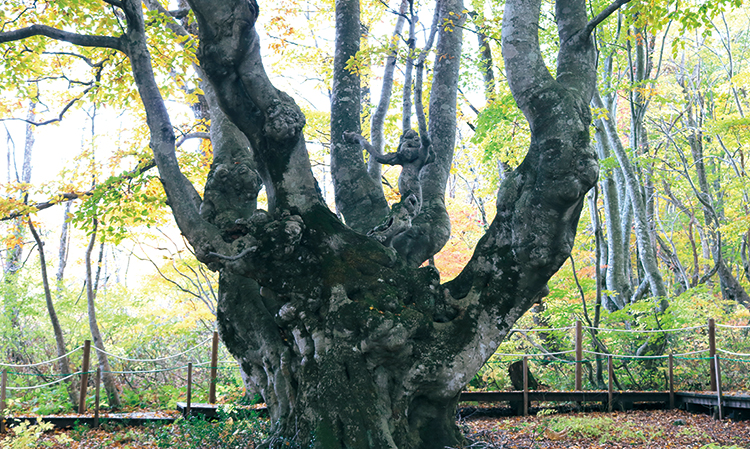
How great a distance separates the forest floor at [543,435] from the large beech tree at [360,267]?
55 centimetres

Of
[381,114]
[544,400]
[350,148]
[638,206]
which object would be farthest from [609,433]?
[638,206]

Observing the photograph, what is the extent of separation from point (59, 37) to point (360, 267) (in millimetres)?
3500

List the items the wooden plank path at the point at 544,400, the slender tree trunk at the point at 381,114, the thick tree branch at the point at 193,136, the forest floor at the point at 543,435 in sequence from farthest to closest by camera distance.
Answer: the thick tree branch at the point at 193,136 → the wooden plank path at the point at 544,400 → the slender tree trunk at the point at 381,114 → the forest floor at the point at 543,435

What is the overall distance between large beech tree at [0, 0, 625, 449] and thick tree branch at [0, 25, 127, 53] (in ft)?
0.05

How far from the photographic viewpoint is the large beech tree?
3779 mm

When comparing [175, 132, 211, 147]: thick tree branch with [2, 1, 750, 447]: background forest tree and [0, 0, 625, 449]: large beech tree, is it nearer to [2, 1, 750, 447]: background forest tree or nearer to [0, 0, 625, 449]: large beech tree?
[2, 1, 750, 447]: background forest tree

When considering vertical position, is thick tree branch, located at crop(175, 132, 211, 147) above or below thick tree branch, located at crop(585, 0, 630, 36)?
above

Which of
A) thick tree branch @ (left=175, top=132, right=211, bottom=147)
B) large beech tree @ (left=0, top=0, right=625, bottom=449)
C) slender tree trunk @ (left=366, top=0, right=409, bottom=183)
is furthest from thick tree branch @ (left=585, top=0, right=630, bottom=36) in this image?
thick tree branch @ (left=175, top=132, right=211, bottom=147)

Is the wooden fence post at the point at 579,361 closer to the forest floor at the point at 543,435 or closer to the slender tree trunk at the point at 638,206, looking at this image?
the forest floor at the point at 543,435

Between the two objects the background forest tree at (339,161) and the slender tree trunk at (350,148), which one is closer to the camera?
the background forest tree at (339,161)

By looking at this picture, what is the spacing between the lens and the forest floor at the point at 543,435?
438cm

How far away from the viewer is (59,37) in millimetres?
4605

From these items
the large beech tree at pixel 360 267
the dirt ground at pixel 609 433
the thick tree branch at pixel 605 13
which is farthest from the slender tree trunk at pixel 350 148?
the thick tree branch at pixel 605 13

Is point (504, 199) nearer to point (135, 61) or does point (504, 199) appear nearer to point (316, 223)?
point (316, 223)
